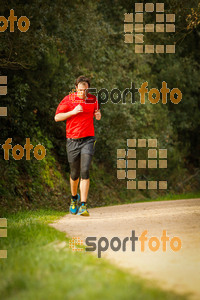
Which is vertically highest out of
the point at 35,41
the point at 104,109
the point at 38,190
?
the point at 35,41

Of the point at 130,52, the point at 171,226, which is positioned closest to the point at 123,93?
the point at 130,52

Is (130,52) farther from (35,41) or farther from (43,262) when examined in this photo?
(43,262)

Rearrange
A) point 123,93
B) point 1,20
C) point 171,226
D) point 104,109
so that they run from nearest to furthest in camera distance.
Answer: point 171,226 < point 1,20 < point 104,109 < point 123,93

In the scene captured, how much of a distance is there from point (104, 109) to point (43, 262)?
15.1m

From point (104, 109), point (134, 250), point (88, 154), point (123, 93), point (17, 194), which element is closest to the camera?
point (134, 250)

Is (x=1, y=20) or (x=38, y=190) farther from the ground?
(x=1, y=20)

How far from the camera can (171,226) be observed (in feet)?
27.1
